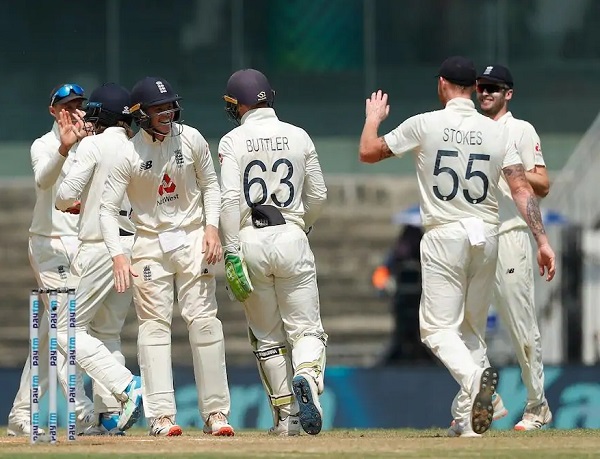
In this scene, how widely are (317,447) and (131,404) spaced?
62.0 inches

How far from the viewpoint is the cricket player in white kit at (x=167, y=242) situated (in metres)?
A: 9.90

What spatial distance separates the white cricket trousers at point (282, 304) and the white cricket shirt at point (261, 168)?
14cm

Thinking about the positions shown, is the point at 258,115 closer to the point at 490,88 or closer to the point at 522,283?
the point at 490,88

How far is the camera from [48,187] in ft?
35.2

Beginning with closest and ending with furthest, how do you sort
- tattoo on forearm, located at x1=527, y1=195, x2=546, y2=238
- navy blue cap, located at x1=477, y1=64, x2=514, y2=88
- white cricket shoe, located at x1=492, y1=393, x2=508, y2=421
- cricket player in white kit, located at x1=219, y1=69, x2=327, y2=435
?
1. cricket player in white kit, located at x1=219, y1=69, x2=327, y2=435
2. tattoo on forearm, located at x1=527, y1=195, x2=546, y2=238
3. white cricket shoe, located at x1=492, y1=393, x2=508, y2=421
4. navy blue cap, located at x1=477, y1=64, x2=514, y2=88

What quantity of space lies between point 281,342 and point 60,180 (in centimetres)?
200

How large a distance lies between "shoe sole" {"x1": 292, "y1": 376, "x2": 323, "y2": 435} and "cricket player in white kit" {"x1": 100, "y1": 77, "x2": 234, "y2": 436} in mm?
612

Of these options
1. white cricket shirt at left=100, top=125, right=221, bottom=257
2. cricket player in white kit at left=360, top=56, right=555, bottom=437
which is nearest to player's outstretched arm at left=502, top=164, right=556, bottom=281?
cricket player in white kit at left=360, top=56, right=555, bottom=437

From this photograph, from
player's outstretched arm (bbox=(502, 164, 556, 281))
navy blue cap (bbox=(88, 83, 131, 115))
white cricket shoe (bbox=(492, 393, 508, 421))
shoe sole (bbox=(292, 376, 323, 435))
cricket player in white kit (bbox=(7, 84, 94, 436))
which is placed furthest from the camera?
white cricket shoe (bbox=(492, 393, 508, 421))

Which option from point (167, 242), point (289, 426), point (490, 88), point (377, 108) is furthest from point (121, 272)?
point (490, 88)

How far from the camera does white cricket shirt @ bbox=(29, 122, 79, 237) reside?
1063 cm

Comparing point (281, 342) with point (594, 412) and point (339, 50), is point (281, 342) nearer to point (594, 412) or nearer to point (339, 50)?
point (594, 412)

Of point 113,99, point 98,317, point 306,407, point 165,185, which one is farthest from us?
point 98,317

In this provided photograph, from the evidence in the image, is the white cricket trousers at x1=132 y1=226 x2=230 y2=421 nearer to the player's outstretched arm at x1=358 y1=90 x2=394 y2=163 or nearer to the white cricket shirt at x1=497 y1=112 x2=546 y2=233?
the player's outstretched arm at x1=358 y1=90 x2=394 y2=163
